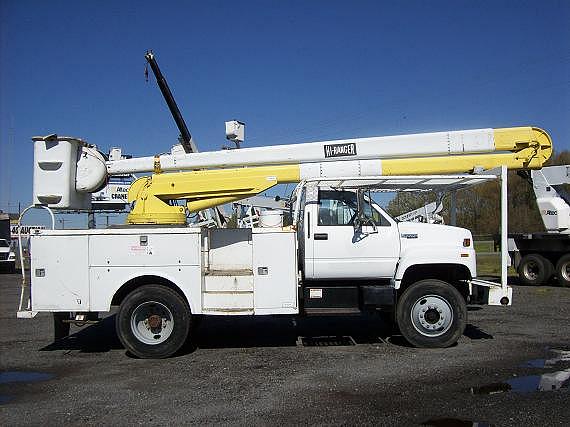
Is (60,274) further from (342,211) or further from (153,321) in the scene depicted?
(342,211)

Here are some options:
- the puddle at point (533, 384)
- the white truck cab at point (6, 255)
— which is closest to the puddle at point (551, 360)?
the puddle at point (533, 384)

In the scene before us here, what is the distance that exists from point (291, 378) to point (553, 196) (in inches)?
507

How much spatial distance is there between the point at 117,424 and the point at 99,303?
3196 millimetres

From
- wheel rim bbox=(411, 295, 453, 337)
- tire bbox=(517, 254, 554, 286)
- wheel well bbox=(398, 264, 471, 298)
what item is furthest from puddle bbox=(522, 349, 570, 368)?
tire bbox=(517, 254, 554, 286)

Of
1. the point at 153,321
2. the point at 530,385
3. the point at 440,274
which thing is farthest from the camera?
the point at 440,274

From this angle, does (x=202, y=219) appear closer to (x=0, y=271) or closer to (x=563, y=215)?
A: (x=563, y=215)

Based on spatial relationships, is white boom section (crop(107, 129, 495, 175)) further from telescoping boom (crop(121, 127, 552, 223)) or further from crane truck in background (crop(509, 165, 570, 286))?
crane truck in background (crop(509, 165, 570, 286))

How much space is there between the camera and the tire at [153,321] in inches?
330

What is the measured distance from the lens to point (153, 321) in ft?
27.8

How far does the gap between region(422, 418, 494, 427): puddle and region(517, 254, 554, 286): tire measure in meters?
13.4

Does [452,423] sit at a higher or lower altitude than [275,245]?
lower

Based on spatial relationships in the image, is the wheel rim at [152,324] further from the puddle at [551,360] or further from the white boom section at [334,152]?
the puddle at [551,360]

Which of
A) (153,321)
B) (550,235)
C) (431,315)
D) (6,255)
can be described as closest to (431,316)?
(431,315)

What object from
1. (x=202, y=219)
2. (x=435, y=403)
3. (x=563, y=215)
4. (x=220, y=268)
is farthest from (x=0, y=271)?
(x=435, y=403)
